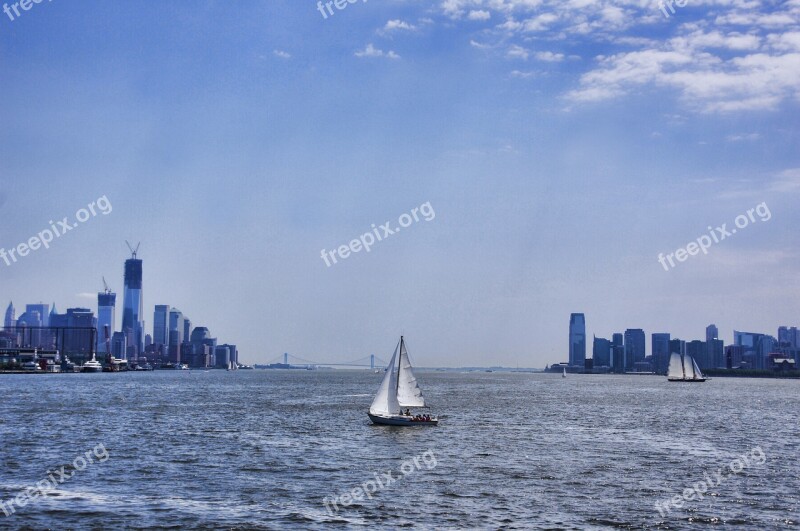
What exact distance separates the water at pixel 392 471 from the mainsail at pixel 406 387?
646cm

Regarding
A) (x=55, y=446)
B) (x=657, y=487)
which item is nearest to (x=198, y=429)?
(x=55, y=446)

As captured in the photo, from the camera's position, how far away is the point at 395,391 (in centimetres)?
9850

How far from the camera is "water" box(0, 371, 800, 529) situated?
152ft

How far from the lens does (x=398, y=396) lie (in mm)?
101125

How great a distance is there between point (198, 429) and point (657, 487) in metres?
56.0

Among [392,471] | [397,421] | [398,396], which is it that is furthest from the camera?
[398,396]

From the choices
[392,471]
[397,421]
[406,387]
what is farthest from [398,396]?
[392,471]

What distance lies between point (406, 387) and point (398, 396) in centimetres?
162

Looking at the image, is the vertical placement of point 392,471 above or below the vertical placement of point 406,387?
below

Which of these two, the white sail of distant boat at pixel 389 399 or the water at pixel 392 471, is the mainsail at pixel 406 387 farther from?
the water at pixel 392 471

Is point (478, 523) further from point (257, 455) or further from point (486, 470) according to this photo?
point (257, 455)

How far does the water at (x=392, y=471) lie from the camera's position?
46.3 meters

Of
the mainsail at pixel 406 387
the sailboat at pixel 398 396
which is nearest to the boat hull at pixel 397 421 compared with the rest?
the sailboat at pixel 398 396

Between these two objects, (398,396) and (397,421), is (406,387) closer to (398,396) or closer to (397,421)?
(398,396)
